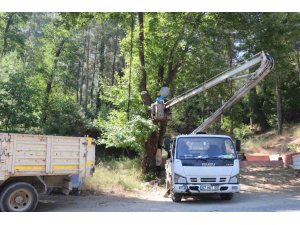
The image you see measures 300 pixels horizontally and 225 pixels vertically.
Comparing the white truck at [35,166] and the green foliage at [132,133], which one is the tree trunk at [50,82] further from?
the white truck at [35,166]

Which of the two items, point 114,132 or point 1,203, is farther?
point 114,132

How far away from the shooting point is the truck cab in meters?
11.2

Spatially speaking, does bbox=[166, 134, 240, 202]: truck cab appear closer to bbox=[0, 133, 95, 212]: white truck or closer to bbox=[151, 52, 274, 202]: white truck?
bbox=[151, 52, 274, 202]: white truck

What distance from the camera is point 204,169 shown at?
36.6 feet

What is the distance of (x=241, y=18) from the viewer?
19688 millimetres

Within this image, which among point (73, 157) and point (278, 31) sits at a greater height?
point (278, 31)

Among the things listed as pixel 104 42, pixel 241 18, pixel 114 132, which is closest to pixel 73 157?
pixel 114 132

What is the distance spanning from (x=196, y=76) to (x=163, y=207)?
1115cm

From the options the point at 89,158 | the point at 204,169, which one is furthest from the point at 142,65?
the point at 204,169

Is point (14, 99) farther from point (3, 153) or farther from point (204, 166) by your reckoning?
point (204, 166)

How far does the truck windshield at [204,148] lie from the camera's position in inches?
456

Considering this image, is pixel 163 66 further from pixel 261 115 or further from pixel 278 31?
pixel 261 115

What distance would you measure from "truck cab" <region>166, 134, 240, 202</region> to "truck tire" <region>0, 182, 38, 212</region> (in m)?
4.17

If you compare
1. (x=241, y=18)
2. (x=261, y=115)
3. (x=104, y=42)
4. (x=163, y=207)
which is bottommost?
(x=163, y=207)
